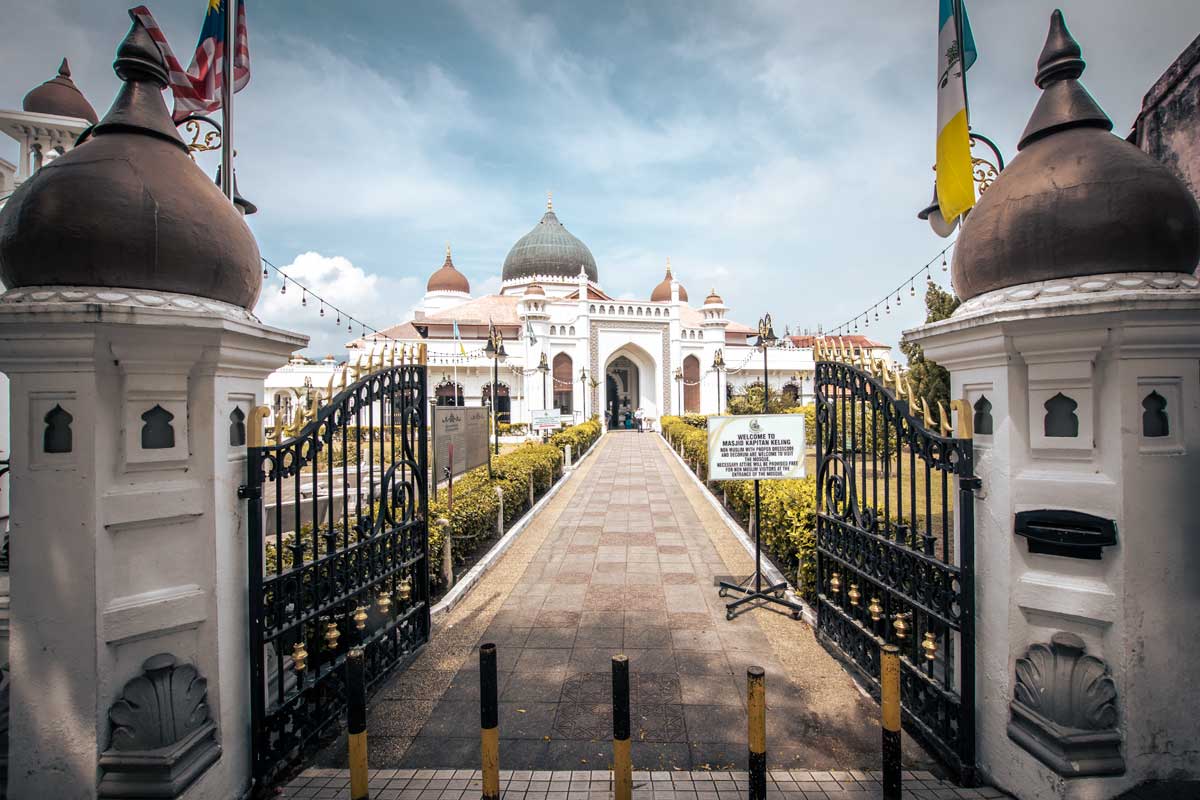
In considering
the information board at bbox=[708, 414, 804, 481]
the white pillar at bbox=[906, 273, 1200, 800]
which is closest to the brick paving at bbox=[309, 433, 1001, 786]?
the white pillar at bbox=[906, 273, 1200, 800]

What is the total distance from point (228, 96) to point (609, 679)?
5921 millimetres

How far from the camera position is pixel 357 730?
8.60ft

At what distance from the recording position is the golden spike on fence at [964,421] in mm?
3184

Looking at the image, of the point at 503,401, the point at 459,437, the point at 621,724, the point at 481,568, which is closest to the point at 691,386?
the point at 503,401

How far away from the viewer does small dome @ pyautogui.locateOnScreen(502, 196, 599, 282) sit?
45781 millimetres

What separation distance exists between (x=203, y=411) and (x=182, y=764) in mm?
1663

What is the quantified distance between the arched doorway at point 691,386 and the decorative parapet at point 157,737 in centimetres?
3779

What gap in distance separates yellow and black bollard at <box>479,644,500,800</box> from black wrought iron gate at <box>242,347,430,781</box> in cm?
115

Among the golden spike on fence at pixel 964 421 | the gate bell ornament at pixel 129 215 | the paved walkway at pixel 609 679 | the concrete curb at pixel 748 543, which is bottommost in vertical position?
the paved walkway at pixel 609 679

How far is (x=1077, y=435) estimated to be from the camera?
2820 millimetres

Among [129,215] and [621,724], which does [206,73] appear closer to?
[129,215]

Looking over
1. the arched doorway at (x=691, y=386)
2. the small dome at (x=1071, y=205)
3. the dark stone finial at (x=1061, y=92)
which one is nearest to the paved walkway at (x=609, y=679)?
the small dome at (x=1071, y=205)

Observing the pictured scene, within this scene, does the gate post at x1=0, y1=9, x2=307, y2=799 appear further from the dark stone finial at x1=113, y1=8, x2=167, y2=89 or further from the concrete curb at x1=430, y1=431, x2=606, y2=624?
the concrete curb at x1=430, y1=431, x2=606, y2=624

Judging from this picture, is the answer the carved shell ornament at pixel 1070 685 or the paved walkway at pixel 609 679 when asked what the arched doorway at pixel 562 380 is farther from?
the carved shell ornament at pixel 1070 685
